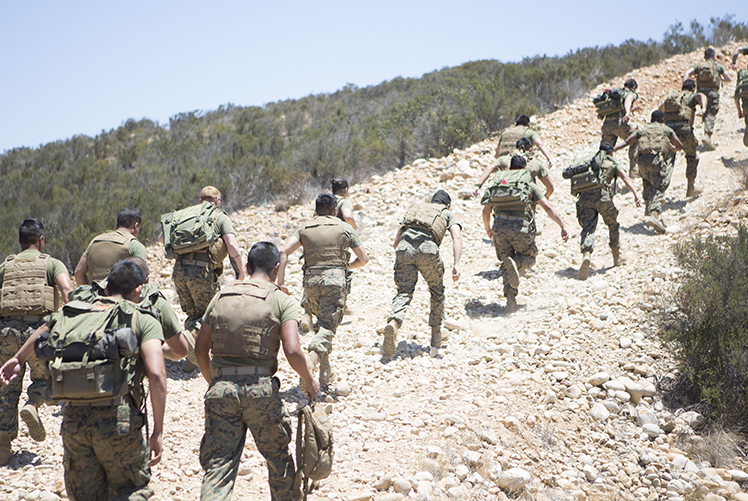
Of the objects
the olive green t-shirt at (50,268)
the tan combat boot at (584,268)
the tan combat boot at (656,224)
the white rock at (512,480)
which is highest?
the olive green t-shirt at (50,268)

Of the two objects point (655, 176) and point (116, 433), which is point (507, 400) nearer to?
point (116, 433)

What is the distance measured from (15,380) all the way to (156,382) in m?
2.10

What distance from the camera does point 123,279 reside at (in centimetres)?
317

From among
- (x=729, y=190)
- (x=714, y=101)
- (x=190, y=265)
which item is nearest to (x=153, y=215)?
(x=190, y=265)

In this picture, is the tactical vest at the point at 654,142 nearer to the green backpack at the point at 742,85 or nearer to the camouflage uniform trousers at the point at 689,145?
the camouflage uniform trousers at the point at 689,145

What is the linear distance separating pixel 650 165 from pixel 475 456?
7.01 meters

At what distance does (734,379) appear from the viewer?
5.19m

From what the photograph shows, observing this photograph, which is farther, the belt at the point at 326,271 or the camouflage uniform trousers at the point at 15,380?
the belt at the point at 326,271

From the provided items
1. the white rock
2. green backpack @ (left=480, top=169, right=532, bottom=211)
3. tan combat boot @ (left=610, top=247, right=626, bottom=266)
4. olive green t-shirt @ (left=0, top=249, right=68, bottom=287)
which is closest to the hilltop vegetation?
A: olive green t-shirt @ (left=0, top=249, right=68, bottom=287)

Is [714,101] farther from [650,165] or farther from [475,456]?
[475,456]

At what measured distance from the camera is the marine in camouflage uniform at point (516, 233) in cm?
699

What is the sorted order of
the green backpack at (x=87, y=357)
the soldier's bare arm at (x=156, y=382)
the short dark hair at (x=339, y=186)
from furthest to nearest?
1. the short dark hair at (x=339, y=186)
2. the soldier's bare arm at (x=156, y=382)
3. the green backpack at (x=87, y=357)

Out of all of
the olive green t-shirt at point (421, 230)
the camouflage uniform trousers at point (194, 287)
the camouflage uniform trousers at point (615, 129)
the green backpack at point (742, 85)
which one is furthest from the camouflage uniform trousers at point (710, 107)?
the camouflage uniform trousers at point (194, 287)

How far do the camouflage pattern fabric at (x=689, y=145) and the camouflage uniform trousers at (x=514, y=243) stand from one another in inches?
190
